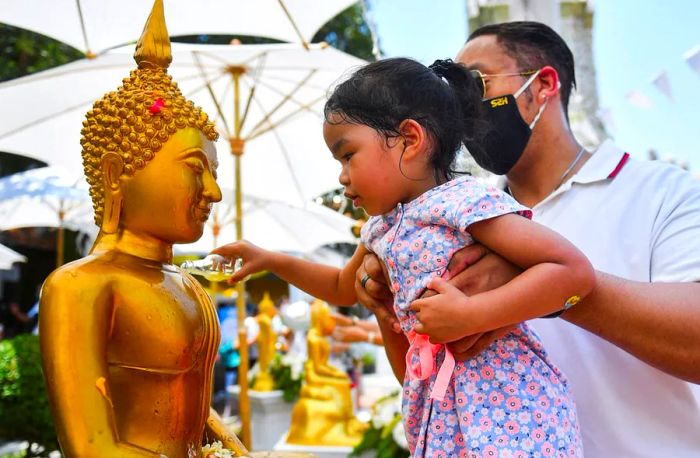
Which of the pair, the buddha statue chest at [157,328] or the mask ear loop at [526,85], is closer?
the buddha statue chest at [157,328]

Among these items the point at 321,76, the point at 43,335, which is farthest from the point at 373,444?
the point at 43,335

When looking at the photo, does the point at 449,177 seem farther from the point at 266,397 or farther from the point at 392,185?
the point at 266,397

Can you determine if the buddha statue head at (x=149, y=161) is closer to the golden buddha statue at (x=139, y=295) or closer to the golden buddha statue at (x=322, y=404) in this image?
the golden buddha statue at (x=139, y=295)

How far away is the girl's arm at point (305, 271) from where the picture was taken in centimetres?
200

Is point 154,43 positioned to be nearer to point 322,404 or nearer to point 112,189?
point 112,189

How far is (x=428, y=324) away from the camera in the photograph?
1413 millimetres

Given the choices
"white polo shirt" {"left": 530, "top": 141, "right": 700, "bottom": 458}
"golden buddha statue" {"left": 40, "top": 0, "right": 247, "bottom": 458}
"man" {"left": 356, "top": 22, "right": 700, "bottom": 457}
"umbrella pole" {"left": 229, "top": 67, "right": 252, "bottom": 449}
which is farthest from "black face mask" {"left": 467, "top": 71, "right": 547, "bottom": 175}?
"umbrella pole" {"left": 229, "top": 67, "right": 252, "bottom": 449}

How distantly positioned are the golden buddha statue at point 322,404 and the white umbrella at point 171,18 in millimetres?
3343

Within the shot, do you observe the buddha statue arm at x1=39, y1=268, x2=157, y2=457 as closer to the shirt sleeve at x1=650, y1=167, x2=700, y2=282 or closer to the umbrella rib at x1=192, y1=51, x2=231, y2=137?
the shirt sleeve at x1=650, y1=167, x2=700, y2=282

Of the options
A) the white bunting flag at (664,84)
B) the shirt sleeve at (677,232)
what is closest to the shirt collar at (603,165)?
the shirt sleeve at (677,232)

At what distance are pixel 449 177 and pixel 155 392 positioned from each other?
871 mm

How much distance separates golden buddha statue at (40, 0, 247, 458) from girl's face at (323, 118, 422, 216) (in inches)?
12.5

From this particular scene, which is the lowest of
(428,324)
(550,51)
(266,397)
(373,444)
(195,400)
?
(266,397)

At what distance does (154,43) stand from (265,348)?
8239 millimetres
